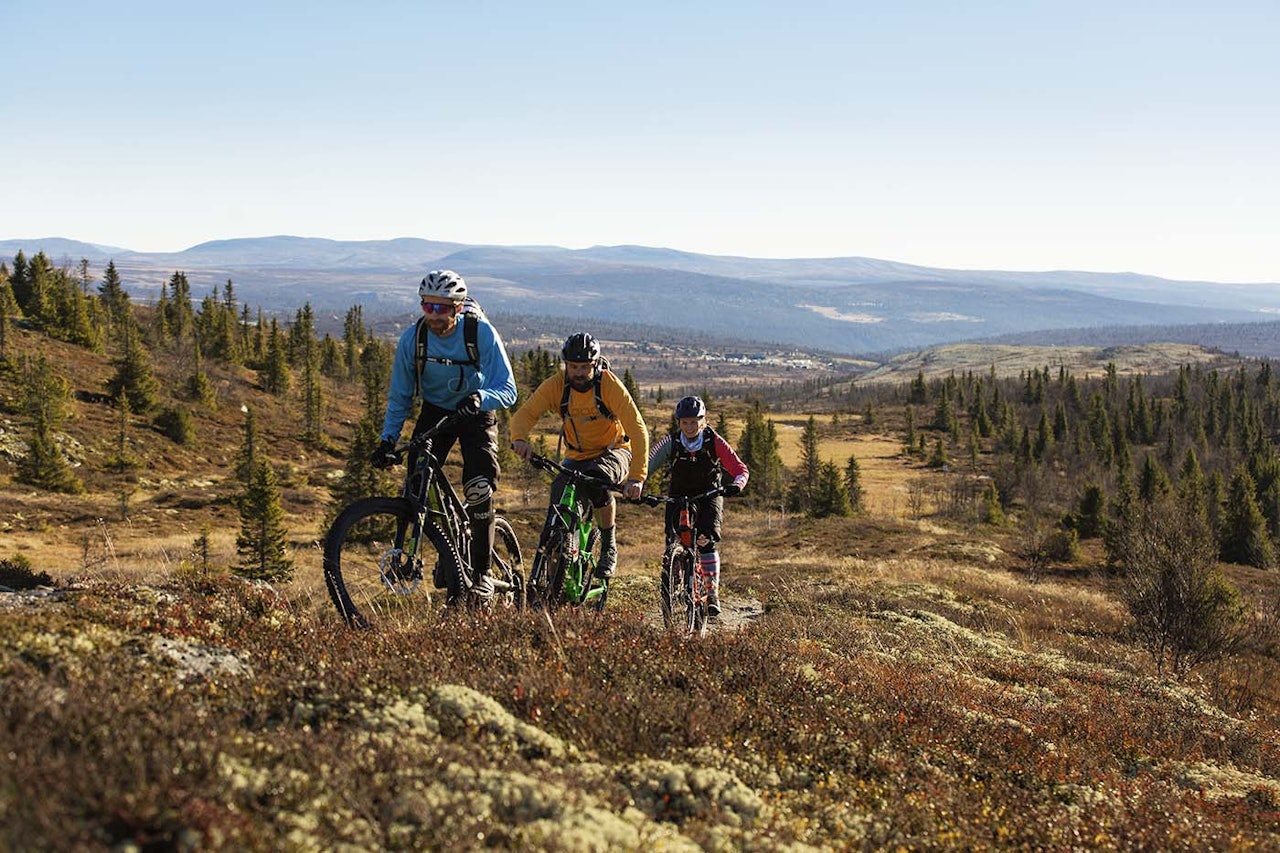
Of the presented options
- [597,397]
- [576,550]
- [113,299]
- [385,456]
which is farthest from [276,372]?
[385,456]

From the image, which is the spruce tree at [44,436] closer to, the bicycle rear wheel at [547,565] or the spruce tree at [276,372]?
the spruce tree at [276,372]

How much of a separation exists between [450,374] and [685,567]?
12.8 feet

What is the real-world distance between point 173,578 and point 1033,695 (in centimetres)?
1026

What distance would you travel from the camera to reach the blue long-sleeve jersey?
791cm

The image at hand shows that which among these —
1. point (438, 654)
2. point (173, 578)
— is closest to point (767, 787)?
point (438, 654)

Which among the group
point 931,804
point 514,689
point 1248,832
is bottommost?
point 1248,832

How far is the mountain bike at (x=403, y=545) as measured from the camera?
704cm

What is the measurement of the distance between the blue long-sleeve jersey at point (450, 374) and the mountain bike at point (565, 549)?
121cm

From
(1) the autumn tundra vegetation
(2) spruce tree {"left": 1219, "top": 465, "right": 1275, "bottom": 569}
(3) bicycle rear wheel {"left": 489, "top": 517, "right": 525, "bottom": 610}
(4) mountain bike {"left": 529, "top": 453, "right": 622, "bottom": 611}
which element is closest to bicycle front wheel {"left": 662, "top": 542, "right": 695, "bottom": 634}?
(1) the autumn tundra vegetation

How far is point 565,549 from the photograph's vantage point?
29.9ft

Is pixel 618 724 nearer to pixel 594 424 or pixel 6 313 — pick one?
pixel 594 424

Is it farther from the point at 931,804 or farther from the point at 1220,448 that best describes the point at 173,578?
the point at 1220,448

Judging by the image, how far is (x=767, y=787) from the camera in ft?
16.8

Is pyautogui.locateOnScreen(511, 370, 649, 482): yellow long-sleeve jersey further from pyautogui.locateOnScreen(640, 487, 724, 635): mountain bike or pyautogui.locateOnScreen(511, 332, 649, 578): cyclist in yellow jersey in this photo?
pyautogui.locateOnScreen(640, 487, 724, 635): mountain bike
